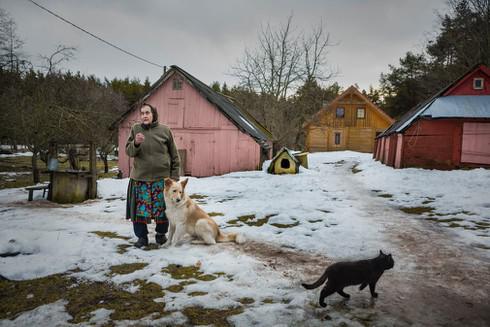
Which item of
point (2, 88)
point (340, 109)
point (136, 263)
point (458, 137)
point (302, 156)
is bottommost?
point (136, 263)

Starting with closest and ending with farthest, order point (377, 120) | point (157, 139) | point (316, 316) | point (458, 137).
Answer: point (316, 316)
point (157, 139)
point (458, 137)
point (377, 120)

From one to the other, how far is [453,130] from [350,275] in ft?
54.2

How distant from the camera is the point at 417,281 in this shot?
3602 millimetres

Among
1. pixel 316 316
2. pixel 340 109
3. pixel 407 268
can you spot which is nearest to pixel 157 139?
pixel 316 316

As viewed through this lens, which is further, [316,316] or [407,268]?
[407,268]

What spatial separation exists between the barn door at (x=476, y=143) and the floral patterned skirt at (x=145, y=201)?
55.3ft

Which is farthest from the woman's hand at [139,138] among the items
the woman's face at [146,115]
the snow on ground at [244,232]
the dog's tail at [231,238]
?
the dog's tail at [231,238]

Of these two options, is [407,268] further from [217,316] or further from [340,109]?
[340,109]

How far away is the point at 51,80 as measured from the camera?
16188 millimetres

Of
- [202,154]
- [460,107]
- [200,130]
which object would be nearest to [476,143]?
[460,107]

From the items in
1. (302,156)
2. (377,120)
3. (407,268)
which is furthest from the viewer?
(377,120)

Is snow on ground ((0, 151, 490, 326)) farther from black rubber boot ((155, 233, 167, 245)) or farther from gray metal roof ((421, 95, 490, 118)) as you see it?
gray metal roof ((421, 95, 490, 118))

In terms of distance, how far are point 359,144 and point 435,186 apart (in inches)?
1028

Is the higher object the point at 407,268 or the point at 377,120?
the point at 377,120
